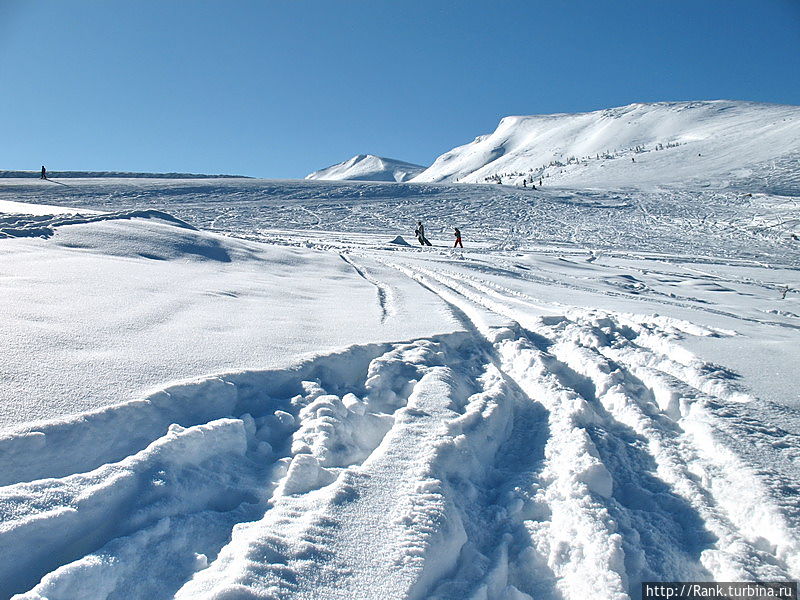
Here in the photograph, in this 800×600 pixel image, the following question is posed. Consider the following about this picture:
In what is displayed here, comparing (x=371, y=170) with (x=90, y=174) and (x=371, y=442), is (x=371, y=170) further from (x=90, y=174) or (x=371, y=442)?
(x=371, y=442)

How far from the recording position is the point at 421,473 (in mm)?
2955

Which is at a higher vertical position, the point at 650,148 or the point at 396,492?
the point at 650,148

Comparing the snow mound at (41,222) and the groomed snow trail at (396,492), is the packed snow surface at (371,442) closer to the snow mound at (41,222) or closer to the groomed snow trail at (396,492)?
the groomed snow trail at (396,492)

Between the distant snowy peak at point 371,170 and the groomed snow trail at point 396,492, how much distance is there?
94.1 m

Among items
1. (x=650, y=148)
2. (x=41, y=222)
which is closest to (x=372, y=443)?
(x=41, y=222)

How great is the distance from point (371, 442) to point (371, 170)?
10539 cm

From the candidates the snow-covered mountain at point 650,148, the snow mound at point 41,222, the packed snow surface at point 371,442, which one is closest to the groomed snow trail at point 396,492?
the packed snow surface at point 371,442

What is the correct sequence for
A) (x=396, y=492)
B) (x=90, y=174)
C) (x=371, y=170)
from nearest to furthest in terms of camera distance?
(x=396, y=492) → (x=90, y=174) → (x=371, y=170)

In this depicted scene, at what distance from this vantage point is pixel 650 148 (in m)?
46.2

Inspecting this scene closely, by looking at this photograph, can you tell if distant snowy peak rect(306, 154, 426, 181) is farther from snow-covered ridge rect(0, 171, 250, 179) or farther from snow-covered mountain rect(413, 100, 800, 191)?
snow-covered ridge rect(0, 171, 250, 179)

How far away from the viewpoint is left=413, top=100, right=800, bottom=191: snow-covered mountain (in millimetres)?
34088

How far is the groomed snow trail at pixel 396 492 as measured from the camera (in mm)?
2223

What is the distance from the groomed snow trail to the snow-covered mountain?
32533mm

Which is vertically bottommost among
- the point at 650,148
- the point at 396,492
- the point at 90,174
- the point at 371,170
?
the point at 396,492
